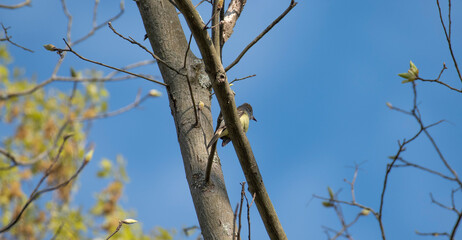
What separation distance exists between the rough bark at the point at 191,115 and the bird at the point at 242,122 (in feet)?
0.22

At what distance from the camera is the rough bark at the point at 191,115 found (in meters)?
2.01

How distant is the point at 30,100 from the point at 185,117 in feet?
15.6

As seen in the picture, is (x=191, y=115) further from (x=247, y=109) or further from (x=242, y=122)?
(x=247, y=109)

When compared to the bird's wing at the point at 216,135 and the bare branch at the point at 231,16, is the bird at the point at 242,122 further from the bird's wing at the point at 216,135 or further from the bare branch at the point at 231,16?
the bare branch at the point at 231,16

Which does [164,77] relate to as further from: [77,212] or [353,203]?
[77,212]

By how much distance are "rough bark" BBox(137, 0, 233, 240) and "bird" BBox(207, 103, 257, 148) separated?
0.07 meters

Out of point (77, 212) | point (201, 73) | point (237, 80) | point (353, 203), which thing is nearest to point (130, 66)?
point (201, 73)

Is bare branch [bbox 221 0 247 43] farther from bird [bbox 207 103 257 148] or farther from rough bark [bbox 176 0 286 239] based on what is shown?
rough bark [bbox 176 0 286 239]

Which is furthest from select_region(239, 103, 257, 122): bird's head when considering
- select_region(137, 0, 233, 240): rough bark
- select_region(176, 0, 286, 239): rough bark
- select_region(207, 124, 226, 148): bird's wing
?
select_region(176, 0, 286, 239): rough bark

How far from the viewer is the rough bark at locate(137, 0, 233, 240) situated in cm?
201

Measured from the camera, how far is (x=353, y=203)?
83.6 inches

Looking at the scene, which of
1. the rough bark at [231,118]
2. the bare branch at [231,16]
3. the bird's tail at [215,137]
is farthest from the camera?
the bare branch at [231,16]

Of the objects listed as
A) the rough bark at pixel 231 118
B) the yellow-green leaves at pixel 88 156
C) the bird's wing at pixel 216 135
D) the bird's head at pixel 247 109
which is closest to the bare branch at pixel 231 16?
the bird's head at pixel 247 109

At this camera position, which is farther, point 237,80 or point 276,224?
point 237,80
